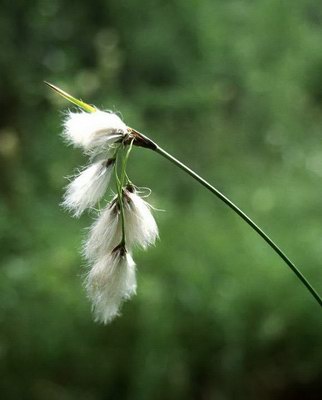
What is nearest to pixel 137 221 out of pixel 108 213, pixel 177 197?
pixel 108 213

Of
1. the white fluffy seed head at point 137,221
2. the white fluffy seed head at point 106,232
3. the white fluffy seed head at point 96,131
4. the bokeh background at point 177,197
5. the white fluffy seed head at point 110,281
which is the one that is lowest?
the white fluffy seed head at point 110,281

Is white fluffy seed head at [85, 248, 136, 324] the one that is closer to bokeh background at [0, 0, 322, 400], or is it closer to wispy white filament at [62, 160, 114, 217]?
wispy white filament at [62, 160, 114, 217]

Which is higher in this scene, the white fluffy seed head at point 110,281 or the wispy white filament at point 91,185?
the wispy white filament at point 91,185

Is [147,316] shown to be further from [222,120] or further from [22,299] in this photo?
[222,120]

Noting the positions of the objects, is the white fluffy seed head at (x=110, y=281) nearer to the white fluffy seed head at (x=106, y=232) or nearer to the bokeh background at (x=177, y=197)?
the white fluffy seed head at (x=106, y=232)

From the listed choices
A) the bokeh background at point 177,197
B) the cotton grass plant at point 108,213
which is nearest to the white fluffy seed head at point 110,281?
the cotton grass plant at point 108,213

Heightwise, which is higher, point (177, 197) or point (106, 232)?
point (177, 197)

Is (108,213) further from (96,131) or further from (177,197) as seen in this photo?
(177,197)
